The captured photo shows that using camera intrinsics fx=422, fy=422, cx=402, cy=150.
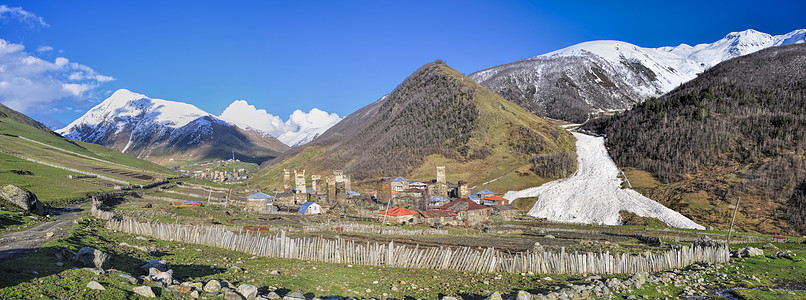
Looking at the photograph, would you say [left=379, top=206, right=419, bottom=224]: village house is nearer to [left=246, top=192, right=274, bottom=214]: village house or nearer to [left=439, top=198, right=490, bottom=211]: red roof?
[left=439, top=198, right=490, bottom=211]: red roof

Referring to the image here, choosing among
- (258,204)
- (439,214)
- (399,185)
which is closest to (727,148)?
(439,214)

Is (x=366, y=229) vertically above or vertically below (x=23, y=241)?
below

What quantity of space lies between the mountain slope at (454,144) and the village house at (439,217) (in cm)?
3238

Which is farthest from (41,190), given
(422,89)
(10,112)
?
(10,112)

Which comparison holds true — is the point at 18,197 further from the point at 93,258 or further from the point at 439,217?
the point at 439,217

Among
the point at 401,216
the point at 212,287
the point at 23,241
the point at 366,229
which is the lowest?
the point at 366,229

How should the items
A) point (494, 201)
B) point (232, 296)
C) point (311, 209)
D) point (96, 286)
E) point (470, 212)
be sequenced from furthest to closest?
1. point (494, 201)
2. point (311, 209)
3. point (470, 212)
4. point (232, 296)
5. point (96, 286)

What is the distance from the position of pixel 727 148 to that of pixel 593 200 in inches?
1101

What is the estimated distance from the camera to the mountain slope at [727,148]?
56.5m

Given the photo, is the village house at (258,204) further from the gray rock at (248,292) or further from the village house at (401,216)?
the gray rock at (248,292)

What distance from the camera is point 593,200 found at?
235 feet

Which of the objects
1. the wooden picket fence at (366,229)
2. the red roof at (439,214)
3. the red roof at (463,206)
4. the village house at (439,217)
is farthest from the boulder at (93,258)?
the red roof at (463,206)

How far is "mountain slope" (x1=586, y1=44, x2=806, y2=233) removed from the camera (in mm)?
56500

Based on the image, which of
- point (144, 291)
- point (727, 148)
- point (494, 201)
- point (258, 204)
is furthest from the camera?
point (727, 148)
